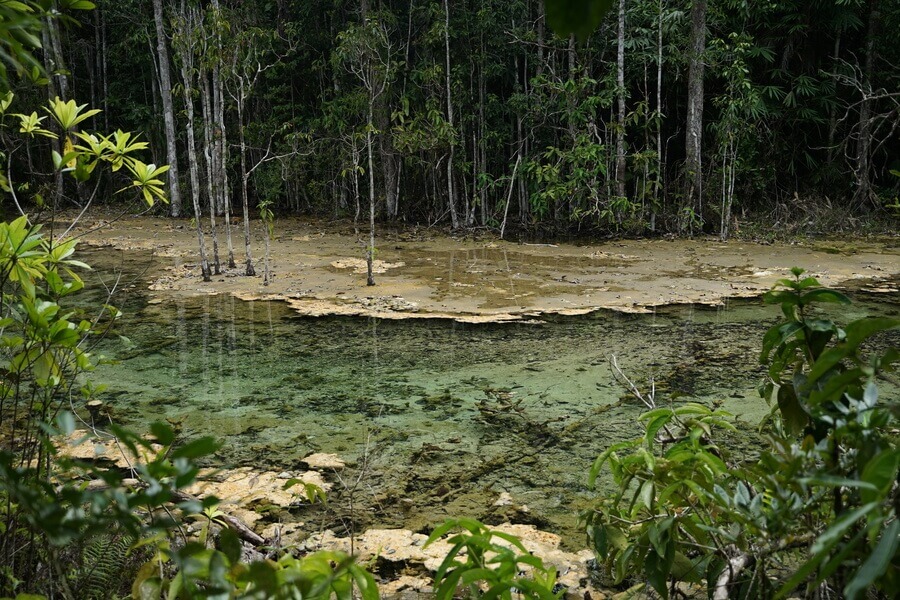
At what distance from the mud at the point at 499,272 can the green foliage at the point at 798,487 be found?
3.90 metres

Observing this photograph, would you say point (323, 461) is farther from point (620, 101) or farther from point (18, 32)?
point (620, 101)

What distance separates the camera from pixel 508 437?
125 inches

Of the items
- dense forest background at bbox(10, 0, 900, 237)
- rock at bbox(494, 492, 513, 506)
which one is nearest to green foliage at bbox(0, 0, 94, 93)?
rock at bbox(494, 492, 513, 506)

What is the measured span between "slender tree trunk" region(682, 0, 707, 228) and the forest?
0.16 feet

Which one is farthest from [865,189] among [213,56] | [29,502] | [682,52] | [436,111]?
[29,502]

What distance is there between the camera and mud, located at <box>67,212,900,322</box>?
597cm

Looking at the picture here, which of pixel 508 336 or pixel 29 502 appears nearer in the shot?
Answer: pixel 29 502

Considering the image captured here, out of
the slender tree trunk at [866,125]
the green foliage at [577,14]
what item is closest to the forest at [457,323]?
the green foliage at [577,14]

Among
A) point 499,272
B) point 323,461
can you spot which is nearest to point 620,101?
point 499,272

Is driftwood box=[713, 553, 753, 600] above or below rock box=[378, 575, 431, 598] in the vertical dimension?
above

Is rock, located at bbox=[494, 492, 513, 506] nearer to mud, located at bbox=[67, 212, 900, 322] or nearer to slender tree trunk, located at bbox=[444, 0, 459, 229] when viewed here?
mud, located at bbox=[67, 212, 900, 322]

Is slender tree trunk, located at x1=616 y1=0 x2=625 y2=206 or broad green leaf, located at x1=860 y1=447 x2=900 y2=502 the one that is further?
slender tree trunk, located at x1=616 y1=0 x2=625 y2=206

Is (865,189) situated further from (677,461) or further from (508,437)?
(677,461)

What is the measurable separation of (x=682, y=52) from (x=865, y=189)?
11.2 ft
